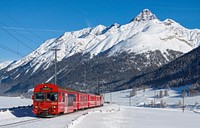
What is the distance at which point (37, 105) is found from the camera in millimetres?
54031

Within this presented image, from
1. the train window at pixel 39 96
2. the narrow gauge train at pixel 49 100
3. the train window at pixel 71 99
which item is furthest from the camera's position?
the train window at pixel 71 99

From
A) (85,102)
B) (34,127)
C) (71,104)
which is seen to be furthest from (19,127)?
(85,102)

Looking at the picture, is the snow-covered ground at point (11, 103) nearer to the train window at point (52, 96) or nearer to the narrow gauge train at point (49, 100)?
the narrow gauge train at point (49, 100)

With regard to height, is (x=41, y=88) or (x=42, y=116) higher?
(x=41, y=88)

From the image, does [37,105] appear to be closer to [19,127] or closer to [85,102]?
[19,127]

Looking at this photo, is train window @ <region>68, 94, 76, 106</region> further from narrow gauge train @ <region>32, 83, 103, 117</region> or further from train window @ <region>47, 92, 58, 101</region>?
→ train window @ <region>47, 92, 58, 101</region>

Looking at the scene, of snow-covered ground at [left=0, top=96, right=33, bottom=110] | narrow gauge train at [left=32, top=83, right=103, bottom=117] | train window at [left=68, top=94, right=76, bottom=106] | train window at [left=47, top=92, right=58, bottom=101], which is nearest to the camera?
narrow gauge train at [left=32, top=83, right=103, bottom=117]

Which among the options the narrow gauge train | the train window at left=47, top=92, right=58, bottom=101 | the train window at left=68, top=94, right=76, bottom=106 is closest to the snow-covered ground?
the train window at left=68, top=94, right=76, bottom=106

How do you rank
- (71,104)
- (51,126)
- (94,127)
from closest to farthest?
(51,126) → (94,127) → (71,104)

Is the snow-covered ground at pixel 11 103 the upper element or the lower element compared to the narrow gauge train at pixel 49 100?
lower

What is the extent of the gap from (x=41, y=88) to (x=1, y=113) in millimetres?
6426

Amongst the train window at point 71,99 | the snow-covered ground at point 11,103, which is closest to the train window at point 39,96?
the train window at point 71,99

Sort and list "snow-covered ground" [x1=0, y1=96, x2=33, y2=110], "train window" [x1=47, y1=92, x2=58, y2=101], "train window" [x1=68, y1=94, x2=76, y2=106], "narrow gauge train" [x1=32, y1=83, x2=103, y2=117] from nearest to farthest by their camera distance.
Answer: "narrow gauge train" [x1=32, y1=83, x2=103, y2=117], "train window" [x1=47, y1=92, x2=58, y2=101], "train window" [x1=68, y1=94, x2=76, y2=106], "snow-covered ground" [x1=0, y1=96, x2=33, y2=110]

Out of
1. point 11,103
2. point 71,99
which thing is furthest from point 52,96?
point 11,103
